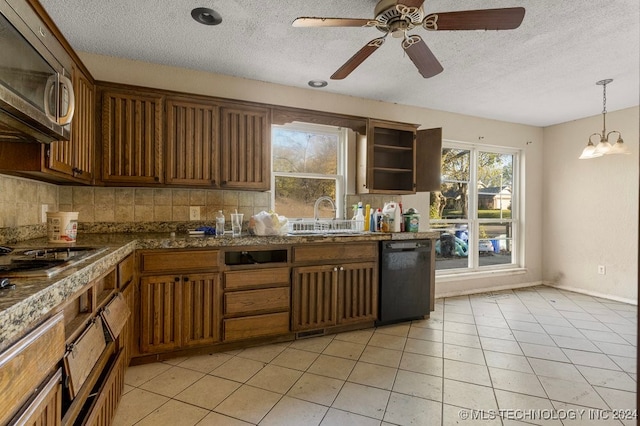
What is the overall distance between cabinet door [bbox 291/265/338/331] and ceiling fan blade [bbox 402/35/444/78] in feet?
5.70

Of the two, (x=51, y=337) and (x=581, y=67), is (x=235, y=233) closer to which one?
(x=51, y=337)

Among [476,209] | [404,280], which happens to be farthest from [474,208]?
[404,280]

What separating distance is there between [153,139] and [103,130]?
13.6 inches

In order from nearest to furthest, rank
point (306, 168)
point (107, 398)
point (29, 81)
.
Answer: point (29, 81) → point (107, 398) → point (306, 168)

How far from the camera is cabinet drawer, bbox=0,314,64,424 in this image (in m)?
0.67

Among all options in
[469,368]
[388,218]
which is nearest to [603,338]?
[469,368]

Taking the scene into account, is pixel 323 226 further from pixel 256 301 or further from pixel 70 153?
pixel 70 153

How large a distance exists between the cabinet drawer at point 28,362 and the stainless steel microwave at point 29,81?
75cm

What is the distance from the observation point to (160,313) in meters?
2.29

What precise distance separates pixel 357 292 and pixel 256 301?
37.5 inches

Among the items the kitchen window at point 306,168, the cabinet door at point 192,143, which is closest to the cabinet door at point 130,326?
the cabinet door at point 192,143

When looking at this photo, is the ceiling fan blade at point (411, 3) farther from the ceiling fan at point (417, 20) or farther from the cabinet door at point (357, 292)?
the cabinet door at point (357, 292)

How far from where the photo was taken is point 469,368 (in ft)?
7.51

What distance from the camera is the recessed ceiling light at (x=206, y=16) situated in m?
2.07
